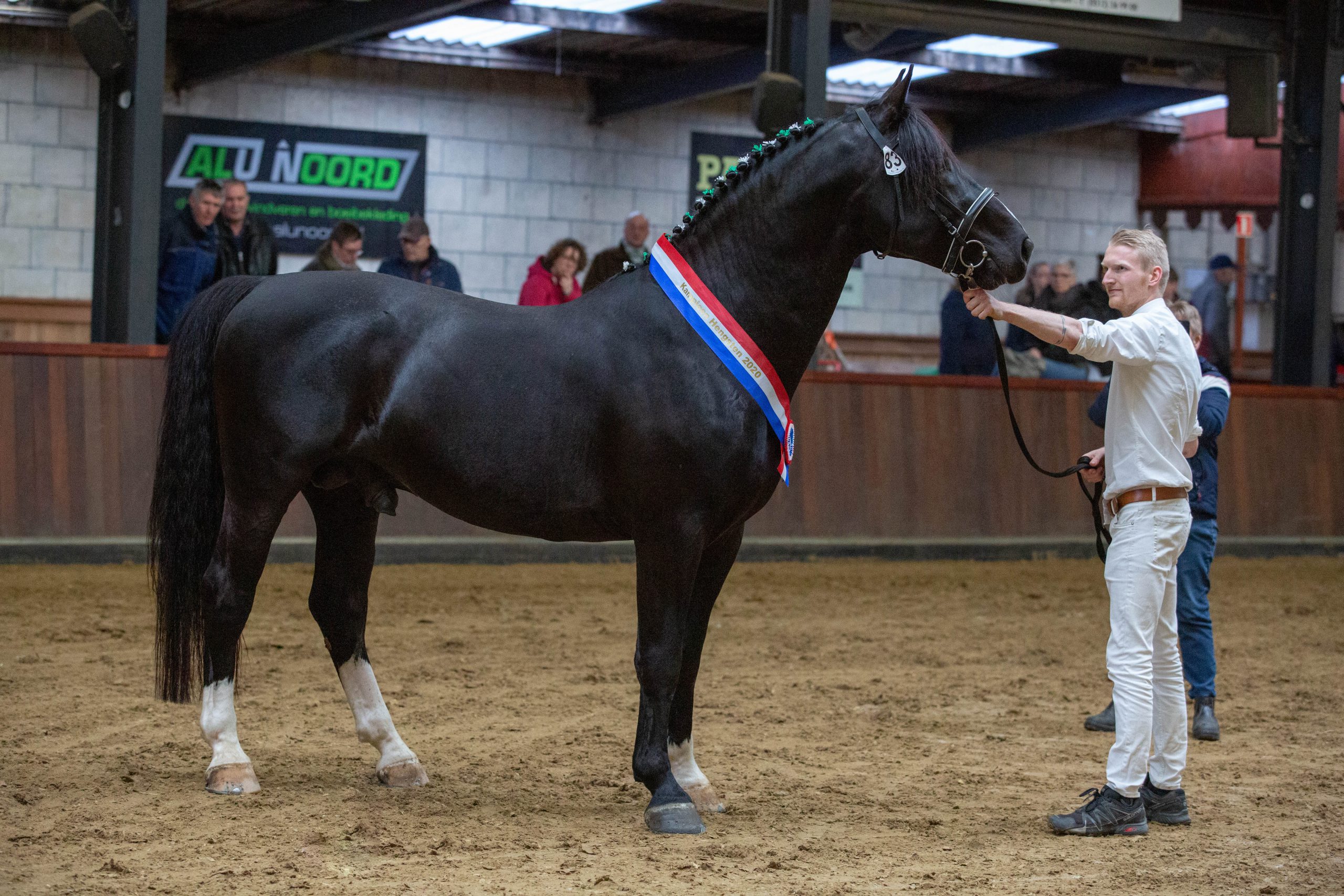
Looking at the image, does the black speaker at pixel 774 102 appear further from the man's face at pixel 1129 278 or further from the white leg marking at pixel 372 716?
the white leg marking at pixel 372 716

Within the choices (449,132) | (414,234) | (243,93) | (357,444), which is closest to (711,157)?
(449,132)

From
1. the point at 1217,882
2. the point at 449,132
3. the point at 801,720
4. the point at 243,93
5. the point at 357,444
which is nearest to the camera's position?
the point at 1217,882

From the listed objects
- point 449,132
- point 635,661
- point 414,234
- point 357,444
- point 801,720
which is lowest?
point 801,720

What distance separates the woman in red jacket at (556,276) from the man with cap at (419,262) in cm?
49

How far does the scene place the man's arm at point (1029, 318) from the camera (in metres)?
3.40

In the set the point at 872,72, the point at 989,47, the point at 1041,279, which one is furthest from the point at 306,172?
the point at 1041,279

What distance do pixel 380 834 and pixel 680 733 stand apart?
0.87 meters

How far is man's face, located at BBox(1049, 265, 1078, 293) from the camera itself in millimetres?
10312

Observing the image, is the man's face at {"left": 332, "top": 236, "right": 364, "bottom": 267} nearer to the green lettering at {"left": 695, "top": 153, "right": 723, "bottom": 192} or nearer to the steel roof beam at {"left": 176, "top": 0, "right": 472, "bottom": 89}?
the steel roof beam at {"left": 176, "top": 0, "right": 472, "bottom": 89}

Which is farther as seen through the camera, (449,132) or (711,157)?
(711,157)

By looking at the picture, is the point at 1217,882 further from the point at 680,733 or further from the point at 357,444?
the point at 357,444

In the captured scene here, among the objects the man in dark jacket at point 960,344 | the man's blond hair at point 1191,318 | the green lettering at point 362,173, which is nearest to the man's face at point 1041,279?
the man in dark jacket at point 960,344

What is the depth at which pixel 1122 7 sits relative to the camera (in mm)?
10008

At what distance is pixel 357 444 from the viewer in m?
3.75
